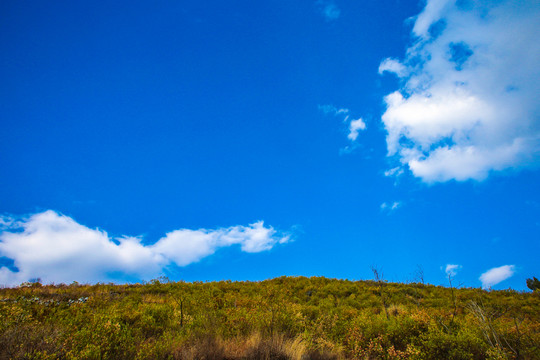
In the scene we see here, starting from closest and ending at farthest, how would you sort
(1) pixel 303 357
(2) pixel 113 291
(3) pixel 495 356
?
(1) pixel 303 357, (3) pixel 495 356, (2) pixel 113 291

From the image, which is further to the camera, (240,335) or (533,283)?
→ (533,283)

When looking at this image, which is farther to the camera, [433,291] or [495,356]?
[433,291]

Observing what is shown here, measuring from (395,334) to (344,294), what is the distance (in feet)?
30.6

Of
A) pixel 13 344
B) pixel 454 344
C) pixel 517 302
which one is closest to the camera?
pixel 13 344

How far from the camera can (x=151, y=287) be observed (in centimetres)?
1839

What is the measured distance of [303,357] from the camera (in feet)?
22.9

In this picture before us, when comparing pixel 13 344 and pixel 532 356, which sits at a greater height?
pixel 13 344

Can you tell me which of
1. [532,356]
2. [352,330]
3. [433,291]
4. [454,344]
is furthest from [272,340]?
[433,291]

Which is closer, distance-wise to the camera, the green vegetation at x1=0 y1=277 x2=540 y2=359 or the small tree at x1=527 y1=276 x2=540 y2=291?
the green vegetation at x1=0 y1=277 x2=540 y2=359

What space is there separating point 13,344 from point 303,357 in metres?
6.44

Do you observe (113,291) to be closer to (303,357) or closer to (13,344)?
(13,344)

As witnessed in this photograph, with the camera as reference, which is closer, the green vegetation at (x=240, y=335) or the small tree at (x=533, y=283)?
the green vegetation at (x=240, y=335)

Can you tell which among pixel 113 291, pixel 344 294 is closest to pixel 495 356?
pixel 344 294

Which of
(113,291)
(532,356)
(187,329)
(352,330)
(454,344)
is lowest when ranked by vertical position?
(532,356)
